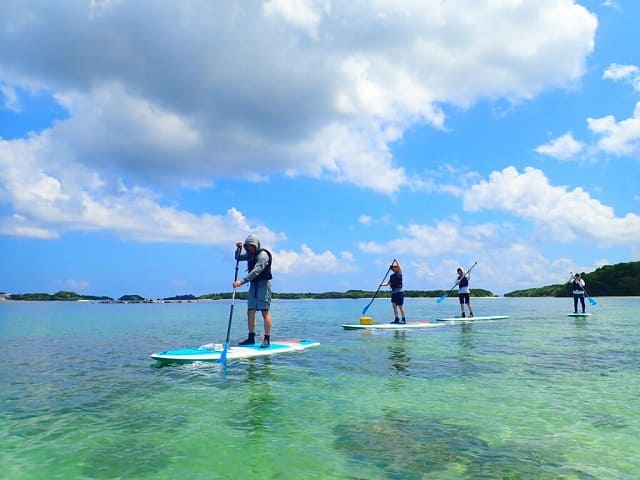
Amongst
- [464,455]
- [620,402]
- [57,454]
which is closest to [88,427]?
[57,454]

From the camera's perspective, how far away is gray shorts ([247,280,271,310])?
12930 millimetres

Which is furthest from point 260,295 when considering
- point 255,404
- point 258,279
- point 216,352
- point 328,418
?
point 328,418

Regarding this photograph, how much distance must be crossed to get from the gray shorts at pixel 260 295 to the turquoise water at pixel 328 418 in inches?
64.0

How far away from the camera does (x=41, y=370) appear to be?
11062mm

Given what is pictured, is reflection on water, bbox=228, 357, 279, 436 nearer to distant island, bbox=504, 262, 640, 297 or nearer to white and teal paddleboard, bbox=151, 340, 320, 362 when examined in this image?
white and teal paddleboard, bbox=151, 340, 320, 362

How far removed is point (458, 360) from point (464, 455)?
23.4ft

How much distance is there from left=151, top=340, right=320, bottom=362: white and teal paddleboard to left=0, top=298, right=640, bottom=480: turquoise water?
43cm

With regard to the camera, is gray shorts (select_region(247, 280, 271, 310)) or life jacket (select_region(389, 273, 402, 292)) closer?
gray shorts (select_region(247, 280, 271, 310))

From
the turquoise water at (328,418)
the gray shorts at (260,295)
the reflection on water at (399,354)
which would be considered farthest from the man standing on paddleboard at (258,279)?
the reflection on water at (399,354)

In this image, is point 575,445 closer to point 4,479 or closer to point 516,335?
point 4,479

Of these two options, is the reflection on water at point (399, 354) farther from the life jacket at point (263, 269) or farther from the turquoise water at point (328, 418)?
the life jacket at point (263, 269)

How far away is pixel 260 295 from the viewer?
42.6ft

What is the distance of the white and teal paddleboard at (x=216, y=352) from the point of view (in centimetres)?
1155

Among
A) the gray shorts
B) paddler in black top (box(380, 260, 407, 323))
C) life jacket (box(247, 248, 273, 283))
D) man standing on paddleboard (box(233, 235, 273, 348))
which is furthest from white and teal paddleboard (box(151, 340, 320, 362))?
paddler in black top (box(380, 260, 407, 323))
